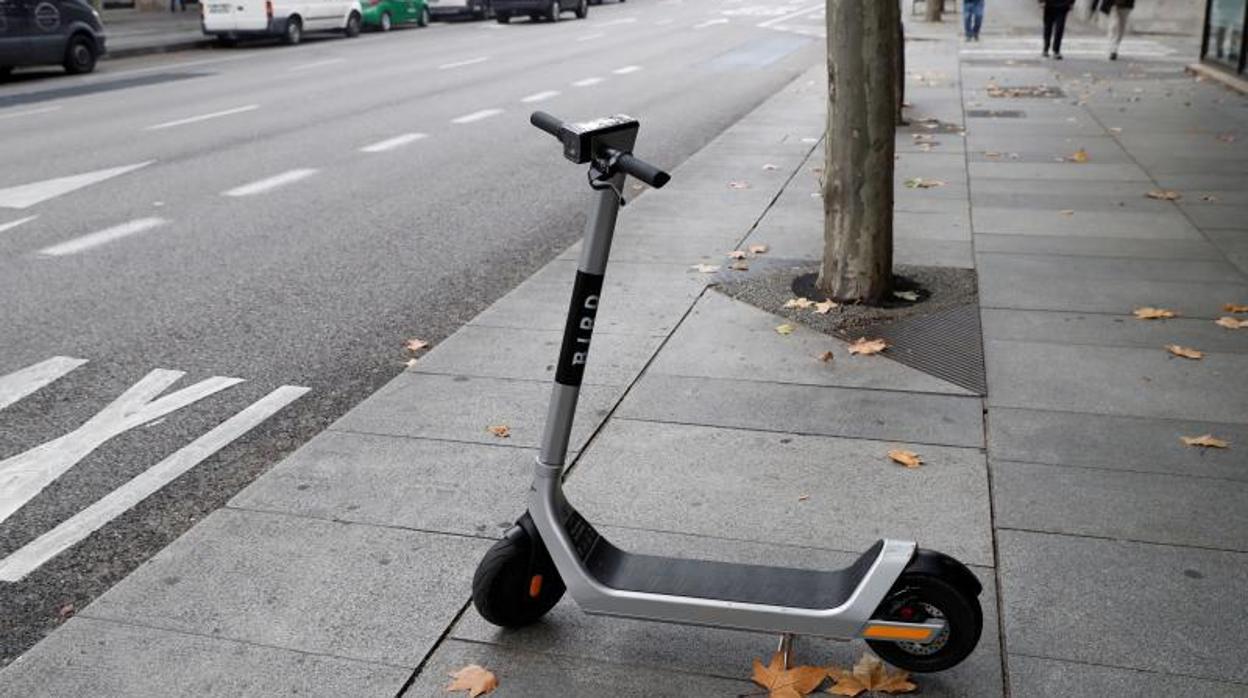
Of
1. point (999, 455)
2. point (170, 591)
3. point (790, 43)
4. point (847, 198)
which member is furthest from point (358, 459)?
point (790, 43)

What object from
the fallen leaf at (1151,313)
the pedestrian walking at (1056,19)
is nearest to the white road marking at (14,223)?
the fallen leaf at (1151,313)

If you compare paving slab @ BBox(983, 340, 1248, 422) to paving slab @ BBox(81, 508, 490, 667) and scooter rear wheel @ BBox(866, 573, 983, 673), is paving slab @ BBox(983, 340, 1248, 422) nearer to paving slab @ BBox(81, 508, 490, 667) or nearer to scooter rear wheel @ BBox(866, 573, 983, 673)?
scooter rear wheel @ BBox(866, 573, 983, 673)

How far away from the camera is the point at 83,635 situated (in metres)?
3.52

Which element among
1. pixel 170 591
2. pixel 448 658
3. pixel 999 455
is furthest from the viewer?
pixel 999 455

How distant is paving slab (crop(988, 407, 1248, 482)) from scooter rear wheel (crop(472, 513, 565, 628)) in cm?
209

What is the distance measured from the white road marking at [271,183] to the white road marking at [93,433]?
5251 mm

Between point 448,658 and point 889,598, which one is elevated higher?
point 889,598

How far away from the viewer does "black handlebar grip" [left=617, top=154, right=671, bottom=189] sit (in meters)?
2.76

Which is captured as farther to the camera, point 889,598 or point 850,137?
point 850,137

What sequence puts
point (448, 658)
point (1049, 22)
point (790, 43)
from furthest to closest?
point (790, 43) → point (1049, 22) → point (448, 658)

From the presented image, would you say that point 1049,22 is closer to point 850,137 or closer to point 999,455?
point 850,137

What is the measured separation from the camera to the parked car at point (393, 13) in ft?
113

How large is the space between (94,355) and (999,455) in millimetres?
4559

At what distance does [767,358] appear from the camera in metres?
5.93
